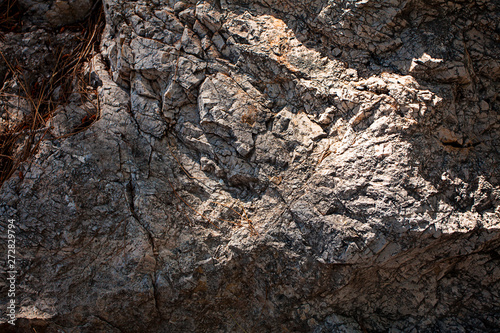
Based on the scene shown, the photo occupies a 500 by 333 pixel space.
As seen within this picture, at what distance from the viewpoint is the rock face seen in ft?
6.79

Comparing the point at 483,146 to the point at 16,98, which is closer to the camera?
the point at 483,146

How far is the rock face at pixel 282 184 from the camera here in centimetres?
207

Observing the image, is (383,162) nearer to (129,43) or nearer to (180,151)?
(180,151)

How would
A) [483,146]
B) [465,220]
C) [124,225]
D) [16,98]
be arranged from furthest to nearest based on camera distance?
[16,98] < [124,225] < [483,146] < [465,220]

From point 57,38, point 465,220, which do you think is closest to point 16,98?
point 57,38

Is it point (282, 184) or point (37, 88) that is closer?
point (282, 184)

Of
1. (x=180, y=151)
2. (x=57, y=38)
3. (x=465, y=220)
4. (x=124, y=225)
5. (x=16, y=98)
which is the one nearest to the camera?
(x=465, y=220)

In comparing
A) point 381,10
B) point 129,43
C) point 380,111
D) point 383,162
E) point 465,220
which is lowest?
point 465,220

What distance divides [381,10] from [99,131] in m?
2.17

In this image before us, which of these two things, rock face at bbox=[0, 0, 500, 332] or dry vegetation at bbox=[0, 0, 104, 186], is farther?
dry vegetation at bbox=[0, 0, 104, 186]

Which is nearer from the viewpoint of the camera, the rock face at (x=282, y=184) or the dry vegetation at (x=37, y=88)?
the rock face at (x=282, y=184)

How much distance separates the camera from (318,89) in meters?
2.30

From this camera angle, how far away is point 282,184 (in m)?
2.26

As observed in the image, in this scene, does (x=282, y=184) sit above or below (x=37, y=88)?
below
